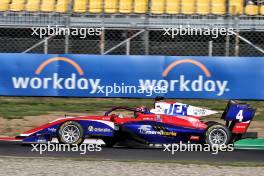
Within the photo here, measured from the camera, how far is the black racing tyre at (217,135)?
10.5m

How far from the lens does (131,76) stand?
51.7 ft

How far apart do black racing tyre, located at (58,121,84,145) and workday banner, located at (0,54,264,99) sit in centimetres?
519

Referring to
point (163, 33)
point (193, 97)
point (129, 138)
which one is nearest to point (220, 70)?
point (193, 97)

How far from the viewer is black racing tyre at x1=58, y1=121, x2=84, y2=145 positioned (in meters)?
10.5

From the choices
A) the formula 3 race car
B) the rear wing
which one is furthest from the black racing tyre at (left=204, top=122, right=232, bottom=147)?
the rear wing

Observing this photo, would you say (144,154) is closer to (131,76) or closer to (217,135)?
(217,135)

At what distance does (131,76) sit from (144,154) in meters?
5.71

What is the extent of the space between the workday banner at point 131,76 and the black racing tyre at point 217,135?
5.04 metres

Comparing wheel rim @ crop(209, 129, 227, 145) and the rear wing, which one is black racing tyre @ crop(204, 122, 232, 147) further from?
the rear wing

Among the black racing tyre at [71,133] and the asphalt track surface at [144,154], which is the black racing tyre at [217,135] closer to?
the asphalt track surface at [144,154]

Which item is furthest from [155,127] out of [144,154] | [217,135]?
[217,135]

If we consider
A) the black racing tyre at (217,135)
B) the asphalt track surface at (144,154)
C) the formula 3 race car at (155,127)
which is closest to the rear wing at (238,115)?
the formula 3 race car at (155,127)

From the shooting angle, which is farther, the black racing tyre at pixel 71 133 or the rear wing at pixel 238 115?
the rear wing at pixel 238 115

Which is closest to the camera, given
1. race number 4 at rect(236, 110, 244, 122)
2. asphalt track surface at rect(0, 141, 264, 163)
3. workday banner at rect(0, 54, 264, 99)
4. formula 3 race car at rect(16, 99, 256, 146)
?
asphalt track surface at rect(0, 141, 264, 163)
